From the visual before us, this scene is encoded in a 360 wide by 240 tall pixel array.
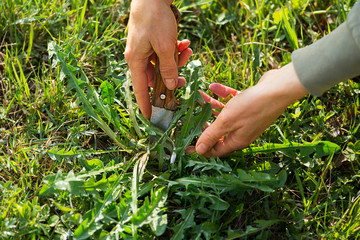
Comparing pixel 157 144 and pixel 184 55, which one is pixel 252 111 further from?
pixel 184 55

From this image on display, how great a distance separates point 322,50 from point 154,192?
1078 millimetres

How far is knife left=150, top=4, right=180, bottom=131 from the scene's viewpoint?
2.48 m

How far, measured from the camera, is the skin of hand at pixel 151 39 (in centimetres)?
229

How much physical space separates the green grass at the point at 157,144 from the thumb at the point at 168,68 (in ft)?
0.61

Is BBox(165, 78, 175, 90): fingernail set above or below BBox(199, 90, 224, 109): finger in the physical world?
above

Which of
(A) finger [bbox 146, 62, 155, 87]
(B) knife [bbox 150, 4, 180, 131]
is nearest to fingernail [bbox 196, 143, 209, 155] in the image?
(B) knife [bbox 150, 4, 180, 131]

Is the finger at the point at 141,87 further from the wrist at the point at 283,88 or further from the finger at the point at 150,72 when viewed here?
the wrist at the point at 283,88

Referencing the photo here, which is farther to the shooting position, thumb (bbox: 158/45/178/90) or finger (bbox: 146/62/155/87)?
finger (bbox: 146/62/155/87)

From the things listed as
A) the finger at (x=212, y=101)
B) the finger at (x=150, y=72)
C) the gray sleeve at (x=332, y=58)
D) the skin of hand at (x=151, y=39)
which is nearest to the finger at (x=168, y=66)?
the skin of hand at (x=151, y=39)

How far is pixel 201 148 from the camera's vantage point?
93.7 inches

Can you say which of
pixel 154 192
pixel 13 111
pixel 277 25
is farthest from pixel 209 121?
pixel 13 111

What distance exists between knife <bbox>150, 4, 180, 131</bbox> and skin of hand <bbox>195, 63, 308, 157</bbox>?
0.94ft

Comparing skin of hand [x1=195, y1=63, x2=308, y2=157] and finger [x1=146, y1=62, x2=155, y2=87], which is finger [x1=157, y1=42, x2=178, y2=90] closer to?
finger [x1=146, y1=62, x2=155, y2=87]

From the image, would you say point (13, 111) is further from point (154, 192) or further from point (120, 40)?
point (154, 192)
